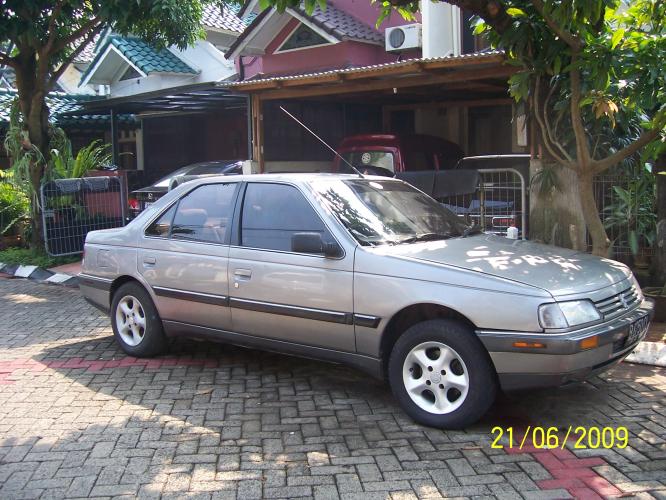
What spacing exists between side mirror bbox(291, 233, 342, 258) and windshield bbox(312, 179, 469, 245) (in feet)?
0.63

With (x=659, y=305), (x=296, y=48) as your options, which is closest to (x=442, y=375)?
(x=659, y=305)

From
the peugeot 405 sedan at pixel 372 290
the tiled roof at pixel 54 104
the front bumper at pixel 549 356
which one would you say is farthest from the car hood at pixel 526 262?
the tiled roof at pixel 54 104

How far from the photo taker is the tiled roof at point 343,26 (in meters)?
13.7

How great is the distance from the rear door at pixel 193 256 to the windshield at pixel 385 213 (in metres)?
0.94

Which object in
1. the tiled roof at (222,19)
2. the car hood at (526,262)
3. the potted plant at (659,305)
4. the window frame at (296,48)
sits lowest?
the potted plant at (659,305)

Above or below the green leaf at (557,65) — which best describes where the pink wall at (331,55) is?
above

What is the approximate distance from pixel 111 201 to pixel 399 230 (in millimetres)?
8168

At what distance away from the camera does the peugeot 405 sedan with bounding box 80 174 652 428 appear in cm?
413

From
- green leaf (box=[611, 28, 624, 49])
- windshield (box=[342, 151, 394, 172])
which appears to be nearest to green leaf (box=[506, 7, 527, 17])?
green leaf (box=[611, 28, 624, 49])

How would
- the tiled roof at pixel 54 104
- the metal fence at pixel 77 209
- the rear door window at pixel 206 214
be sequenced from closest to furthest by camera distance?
the rear door window at pixel 206 214 < the metal fence at pixel 77 209 < the tiled roof at pixel 54 104

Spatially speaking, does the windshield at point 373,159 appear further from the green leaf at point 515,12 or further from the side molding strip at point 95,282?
the side molding strip at point 95,282

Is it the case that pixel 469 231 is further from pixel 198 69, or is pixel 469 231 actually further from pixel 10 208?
pixel 198 69

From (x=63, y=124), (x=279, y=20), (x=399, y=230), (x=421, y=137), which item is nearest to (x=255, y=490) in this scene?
(x=399, y=230)

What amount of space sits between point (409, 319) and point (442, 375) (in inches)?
17.6
